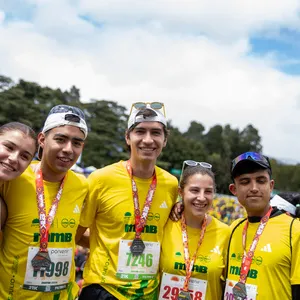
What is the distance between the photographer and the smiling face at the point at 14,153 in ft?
8.30

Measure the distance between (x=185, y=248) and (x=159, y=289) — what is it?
42cm

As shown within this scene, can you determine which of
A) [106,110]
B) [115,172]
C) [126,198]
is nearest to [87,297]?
[126,198]

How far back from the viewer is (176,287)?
9.85ft

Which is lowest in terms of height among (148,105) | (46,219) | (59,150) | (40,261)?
(40,261)

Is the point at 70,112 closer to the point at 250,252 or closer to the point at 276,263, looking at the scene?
the point at 250,252

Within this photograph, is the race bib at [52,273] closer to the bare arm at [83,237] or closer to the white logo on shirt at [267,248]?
the bare arm at [83,237]

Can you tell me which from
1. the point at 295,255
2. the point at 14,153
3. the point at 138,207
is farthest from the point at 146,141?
the point at 295,255

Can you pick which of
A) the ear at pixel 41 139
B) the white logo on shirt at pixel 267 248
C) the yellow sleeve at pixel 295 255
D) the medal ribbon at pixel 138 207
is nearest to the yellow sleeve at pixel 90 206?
the medal ribbon at pixel 138 207

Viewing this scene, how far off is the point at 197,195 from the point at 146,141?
0.69 m

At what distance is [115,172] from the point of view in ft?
10.7

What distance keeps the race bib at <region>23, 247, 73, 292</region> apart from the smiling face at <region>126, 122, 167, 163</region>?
40.4 inches

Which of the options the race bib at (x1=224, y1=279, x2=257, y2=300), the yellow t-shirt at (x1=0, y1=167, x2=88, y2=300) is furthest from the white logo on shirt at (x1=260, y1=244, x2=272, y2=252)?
the yellow t-shirt at (x1=0, y1=167, x2=88, y2=300)

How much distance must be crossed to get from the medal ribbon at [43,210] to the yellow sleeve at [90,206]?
13.0 inches

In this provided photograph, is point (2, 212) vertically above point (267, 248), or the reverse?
point (2, 212)
